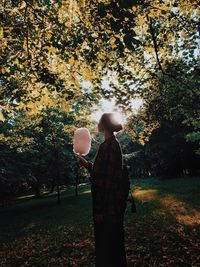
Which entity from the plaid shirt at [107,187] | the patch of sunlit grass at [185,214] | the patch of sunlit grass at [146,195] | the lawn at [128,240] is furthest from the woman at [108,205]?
the patch of sunlit grass at [146,195]

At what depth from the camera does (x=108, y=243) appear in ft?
14.6

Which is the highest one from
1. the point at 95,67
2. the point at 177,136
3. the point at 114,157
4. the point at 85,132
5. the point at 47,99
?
the point at 177,136

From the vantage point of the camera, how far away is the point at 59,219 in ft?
66.9

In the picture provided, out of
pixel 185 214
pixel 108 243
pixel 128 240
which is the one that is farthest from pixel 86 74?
pixel 185 214

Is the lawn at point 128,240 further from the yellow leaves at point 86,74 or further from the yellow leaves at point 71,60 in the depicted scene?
the yellow leaves at point 71,60

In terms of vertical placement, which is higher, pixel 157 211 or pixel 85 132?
pixel 85 132

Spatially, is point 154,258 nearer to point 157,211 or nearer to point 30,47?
point 30,47

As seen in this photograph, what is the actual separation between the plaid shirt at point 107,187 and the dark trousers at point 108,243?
13 centimetres

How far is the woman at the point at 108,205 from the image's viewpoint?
4.43m

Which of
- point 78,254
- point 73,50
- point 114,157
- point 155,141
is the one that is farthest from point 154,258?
point 155,141

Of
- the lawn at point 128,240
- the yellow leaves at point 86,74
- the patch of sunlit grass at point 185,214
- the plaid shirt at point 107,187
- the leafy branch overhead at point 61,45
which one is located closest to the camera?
the plaid shirt at point 107,187

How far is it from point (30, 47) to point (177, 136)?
135ft

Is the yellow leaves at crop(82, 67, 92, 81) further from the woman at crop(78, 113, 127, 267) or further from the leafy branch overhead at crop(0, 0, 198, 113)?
the woman at crop(78, 113, 127, 267)

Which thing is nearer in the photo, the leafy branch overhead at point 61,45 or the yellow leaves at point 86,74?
the leafy branch overhead at point 61,45
